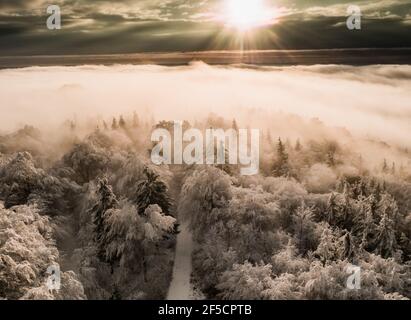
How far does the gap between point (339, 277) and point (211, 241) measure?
54.2 feet

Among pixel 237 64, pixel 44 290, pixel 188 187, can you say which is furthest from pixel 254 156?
pixel 44 290

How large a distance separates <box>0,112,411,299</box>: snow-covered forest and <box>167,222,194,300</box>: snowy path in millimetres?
867

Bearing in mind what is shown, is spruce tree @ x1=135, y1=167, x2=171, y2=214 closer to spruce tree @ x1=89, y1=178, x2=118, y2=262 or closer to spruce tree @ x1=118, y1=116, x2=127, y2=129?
spruce tree @ x1=89, y1=178, x2=118, y2=262

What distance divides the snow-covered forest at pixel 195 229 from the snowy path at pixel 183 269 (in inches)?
34.1

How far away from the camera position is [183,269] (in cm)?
6022

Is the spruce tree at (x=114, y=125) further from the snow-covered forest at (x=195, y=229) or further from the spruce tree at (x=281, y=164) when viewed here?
the spruce tree at (x=281, y=164)

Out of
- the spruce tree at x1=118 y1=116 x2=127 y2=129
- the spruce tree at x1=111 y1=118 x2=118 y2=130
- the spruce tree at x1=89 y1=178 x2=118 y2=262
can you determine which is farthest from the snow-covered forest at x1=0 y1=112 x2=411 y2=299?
the spruce tree at x1=118 y1=116 x2=127 y2=129

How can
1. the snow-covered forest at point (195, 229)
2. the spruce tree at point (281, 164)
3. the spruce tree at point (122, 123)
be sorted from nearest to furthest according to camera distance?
the snow-covered forest at point (195, 229) → the spruce tree at point (281, 164) → the spruce tree at point (122, 123)

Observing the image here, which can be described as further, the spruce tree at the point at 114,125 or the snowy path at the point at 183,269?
the spruce tree at the point at 114,125

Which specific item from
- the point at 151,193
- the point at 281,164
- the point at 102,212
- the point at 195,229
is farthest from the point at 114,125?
the point at 195,229

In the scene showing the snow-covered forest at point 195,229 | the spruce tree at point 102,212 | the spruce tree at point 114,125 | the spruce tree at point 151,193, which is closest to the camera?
the snow-covered forest at point 195,229

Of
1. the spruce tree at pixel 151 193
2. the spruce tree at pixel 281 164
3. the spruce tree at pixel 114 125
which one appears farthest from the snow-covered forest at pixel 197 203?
the spruce tree at pixel 114 125

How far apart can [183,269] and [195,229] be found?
5362mm

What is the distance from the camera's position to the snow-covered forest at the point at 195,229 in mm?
48625
